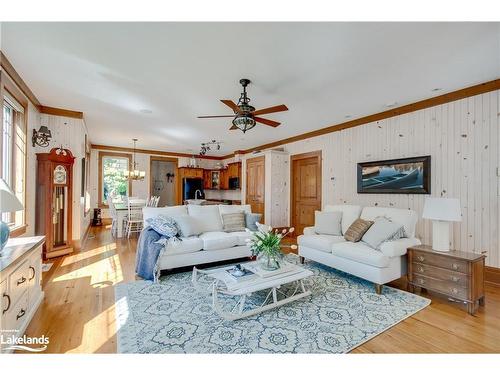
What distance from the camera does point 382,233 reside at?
3.07m

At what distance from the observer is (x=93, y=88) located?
3279 mm

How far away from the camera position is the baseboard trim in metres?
3.05

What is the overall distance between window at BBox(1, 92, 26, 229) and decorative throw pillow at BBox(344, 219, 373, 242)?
4424 millimetres

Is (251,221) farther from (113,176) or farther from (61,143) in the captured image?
(113,176)

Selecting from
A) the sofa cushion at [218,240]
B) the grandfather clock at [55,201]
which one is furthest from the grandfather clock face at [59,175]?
the sofa cushion at [218,240]

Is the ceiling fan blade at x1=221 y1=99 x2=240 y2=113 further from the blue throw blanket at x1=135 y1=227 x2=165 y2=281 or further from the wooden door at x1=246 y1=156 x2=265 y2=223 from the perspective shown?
the wooden door at x1=246 y1=156 x2=265 y2=223

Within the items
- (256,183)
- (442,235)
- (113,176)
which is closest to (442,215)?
(442,235)

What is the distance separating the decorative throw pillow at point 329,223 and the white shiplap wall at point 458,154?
0.99m

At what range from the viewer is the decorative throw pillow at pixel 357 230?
3.35 m

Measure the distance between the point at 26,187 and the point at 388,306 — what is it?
4.89 m

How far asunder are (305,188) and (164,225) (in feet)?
12.0

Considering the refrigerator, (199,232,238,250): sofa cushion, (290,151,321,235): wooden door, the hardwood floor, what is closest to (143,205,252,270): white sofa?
(199,232,238,250): sofa cushion
